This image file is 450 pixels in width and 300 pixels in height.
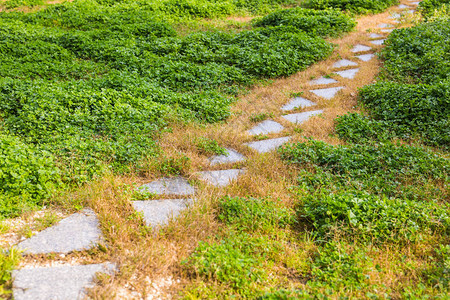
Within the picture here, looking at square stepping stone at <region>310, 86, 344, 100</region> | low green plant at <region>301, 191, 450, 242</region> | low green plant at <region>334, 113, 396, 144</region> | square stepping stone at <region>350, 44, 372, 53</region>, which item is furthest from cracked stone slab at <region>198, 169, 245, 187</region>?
square stepping stone at <region>350, 44, 372, 53</region>

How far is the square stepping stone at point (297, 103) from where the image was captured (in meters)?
6.73

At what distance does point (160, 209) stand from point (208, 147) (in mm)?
1479

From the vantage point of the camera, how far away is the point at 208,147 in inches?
196

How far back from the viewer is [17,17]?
10.3 meters

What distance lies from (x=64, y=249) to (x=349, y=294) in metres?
2.44

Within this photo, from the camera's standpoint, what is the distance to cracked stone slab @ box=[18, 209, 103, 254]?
10.2ft

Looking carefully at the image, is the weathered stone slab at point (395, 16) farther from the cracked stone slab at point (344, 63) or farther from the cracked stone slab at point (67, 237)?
the cracked stone slab at point (67, 237)

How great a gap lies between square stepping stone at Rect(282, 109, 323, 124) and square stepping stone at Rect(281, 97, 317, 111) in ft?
0.95

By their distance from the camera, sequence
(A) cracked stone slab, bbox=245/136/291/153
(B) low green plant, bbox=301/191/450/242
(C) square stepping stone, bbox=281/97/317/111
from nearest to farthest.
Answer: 1. (B) low green plant, bbox=301/191/450/242
2. (A) cracked stone slab, bbox=245/136/291/153
3. (C) square stepping stone, bbox=281/97/317/111

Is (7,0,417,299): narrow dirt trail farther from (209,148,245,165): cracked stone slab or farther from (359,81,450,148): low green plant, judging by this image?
(359,81,450,148): low green plant

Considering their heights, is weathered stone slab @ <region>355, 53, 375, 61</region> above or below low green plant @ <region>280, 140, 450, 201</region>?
above

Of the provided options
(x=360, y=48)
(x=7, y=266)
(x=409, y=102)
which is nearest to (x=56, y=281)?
(x=7, y=266)

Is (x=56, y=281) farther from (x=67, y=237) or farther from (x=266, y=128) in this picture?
(x=266, y=128)

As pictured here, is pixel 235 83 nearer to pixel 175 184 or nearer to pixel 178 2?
pixel 175 184
